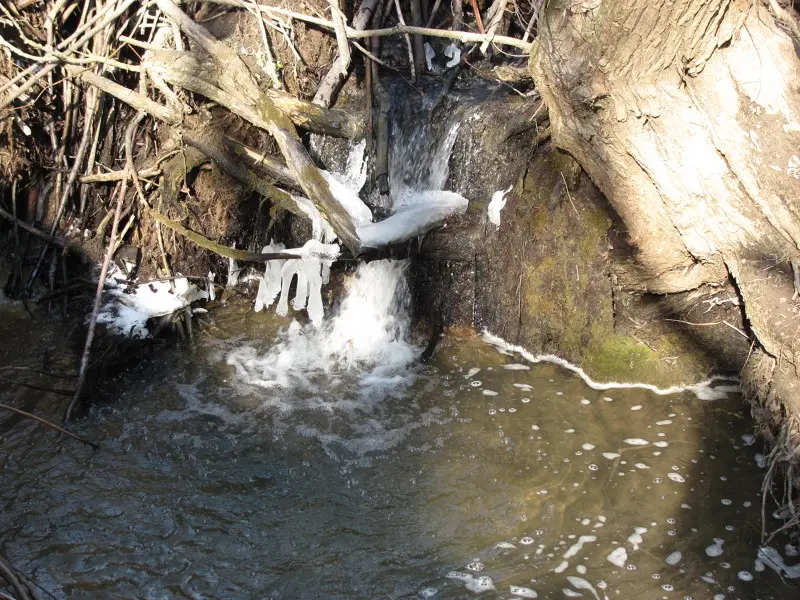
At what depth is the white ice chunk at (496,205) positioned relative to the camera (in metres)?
4.43

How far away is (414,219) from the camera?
14.9 feet

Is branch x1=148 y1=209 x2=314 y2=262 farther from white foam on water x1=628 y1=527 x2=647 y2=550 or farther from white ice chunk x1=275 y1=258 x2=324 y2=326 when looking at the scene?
white foam on water x1=628 y1=527 x2=647 y2=550

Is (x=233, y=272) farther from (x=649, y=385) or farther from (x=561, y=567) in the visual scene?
(x=561, y=567)

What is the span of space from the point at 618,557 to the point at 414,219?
2357 mm

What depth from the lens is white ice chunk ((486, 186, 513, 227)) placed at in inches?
174

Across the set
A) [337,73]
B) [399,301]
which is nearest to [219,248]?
[399,301]

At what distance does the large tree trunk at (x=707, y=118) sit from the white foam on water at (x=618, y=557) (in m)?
0.95

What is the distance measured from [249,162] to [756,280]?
314 centimetres

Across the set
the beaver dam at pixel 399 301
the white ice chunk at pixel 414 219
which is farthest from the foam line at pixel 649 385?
the white ice chunk at pixel 414 219

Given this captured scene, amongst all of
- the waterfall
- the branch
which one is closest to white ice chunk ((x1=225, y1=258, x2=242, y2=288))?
the waterfall

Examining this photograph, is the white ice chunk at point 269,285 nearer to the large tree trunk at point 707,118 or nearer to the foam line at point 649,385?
the foam line at point 649,385

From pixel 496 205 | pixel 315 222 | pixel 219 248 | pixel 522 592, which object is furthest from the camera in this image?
pixel 315 222

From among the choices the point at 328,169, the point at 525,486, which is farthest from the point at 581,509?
the point at 328,169

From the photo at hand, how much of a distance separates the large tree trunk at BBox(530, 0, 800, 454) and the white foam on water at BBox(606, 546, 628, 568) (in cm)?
95
